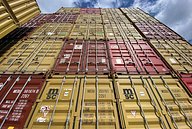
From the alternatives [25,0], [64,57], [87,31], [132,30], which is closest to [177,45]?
[132,30]

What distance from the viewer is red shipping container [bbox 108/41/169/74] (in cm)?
746

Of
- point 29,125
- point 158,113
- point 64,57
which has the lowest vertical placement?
point 29,125

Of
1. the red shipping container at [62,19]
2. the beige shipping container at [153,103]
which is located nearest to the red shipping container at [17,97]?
the beige shipping container at [153,103]

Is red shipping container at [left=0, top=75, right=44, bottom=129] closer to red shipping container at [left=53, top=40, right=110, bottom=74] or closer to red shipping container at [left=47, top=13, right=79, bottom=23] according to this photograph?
red shipping container at [left=53, top=40, right=110, bottom=74]

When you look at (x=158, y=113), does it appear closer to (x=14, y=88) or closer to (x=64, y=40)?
(x=14, y=88)

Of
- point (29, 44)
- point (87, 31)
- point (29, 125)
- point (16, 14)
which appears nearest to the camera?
point (29, 125)

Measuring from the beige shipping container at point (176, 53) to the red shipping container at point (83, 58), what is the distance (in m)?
2.85

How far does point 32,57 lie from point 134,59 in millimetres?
4678

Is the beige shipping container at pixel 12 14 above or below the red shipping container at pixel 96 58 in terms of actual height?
above

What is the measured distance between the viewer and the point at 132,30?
39.5 ft

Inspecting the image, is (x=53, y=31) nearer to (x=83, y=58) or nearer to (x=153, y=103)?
(x=83, y=58)

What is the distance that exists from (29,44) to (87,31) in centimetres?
364

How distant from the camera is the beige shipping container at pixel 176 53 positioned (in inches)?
309

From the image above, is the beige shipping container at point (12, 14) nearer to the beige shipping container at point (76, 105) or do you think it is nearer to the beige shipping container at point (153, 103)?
the beige shipping container at point (76, 105)
